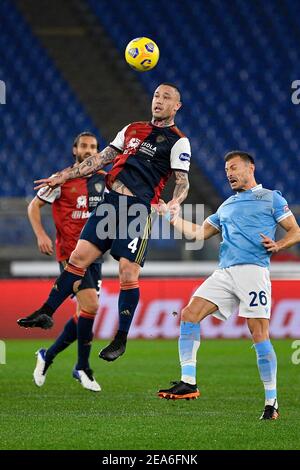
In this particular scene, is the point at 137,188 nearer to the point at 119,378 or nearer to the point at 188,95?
the point at 119,378

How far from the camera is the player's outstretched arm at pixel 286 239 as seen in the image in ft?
21.6

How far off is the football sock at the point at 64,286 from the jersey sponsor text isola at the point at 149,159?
729 mm

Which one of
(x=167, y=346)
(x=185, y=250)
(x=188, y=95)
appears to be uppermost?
(x=188, y=95)

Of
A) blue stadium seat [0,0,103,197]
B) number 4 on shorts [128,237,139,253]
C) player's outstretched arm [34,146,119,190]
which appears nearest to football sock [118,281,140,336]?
number 4 on shorts [128,237,139,253]

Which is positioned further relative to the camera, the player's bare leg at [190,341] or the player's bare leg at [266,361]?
the player's bare leg at [190,341]

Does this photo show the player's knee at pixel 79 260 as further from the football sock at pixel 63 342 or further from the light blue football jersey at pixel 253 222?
the football sock at pixel 63 342

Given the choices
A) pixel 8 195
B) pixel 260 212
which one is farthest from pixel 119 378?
pixel 8 195

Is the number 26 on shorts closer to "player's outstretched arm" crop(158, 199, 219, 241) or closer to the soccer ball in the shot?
"player's outstretched arm" crop(158, 199, 219, 241)

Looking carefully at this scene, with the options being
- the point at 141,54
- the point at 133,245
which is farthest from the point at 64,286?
the point at 141,54

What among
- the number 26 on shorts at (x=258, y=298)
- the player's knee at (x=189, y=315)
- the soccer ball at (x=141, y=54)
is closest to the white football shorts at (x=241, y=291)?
the number 26 on shorts at (x=258, y=298)

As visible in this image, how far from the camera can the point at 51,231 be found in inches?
517

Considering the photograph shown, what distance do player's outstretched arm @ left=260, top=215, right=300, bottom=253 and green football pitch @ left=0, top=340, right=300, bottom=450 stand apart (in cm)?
116

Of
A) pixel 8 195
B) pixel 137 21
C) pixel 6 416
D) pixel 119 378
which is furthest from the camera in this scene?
pixel 137 21
